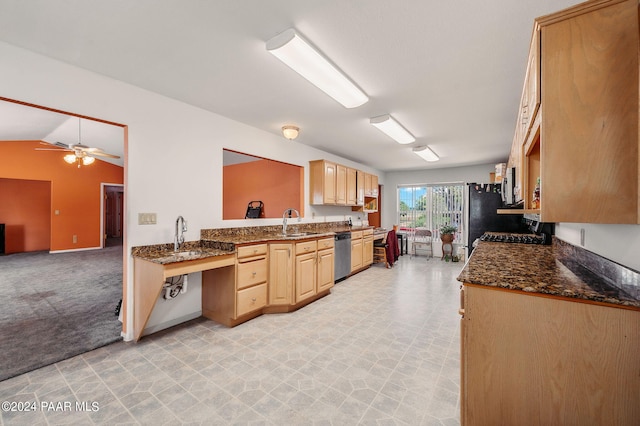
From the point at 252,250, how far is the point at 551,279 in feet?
8.14

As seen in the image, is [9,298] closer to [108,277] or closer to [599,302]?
[108,277]

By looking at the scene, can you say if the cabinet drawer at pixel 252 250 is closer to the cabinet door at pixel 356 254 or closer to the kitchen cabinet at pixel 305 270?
the kitchen cabinet at pixel 305 270

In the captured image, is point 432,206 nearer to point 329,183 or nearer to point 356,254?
point 356,254

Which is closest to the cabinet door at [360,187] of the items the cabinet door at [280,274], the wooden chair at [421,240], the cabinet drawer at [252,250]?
the wooden chair at [421,240]

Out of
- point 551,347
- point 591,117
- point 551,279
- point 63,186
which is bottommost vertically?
point 551,347

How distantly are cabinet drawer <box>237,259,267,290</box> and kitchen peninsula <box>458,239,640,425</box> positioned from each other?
213 centimetres

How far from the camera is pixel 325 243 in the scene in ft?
12.6

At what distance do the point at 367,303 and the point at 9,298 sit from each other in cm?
462

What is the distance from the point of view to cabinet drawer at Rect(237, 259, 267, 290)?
9.16 feet

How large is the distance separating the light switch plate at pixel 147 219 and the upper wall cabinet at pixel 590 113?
9.86ft

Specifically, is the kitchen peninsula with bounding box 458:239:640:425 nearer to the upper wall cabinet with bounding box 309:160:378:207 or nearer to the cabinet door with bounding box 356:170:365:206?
the upper wall cabinet with bounding box 309:160:378:207

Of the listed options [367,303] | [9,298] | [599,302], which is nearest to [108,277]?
[9,298]

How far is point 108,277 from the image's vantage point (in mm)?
4520

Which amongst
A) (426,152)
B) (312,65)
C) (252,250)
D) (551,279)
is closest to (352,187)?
(426,152)
